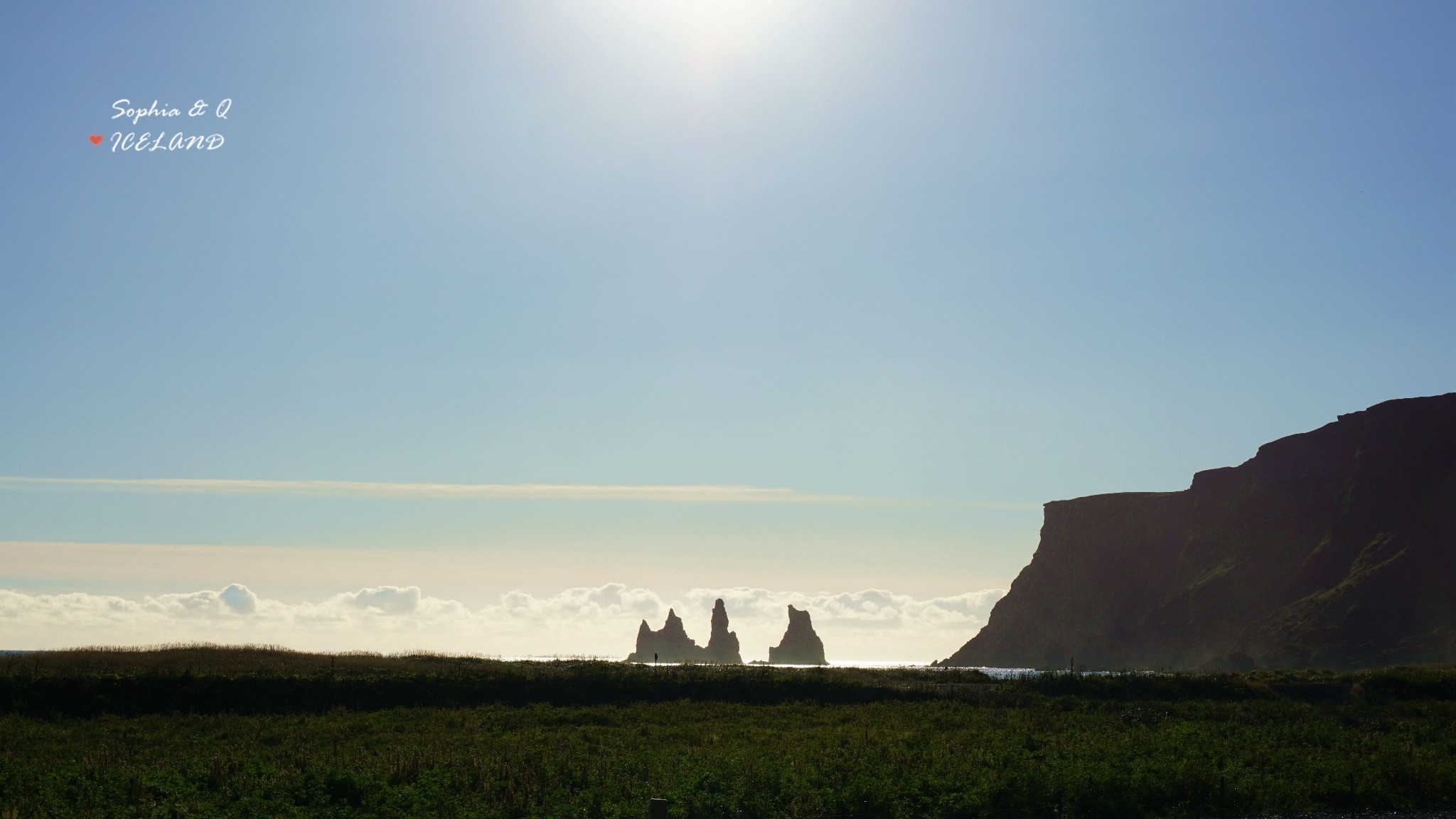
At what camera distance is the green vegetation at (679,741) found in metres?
22.2

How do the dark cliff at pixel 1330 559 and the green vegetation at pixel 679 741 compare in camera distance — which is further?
the dark cliff at pixel 1330 559

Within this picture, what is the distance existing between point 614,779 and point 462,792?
12.4 feet

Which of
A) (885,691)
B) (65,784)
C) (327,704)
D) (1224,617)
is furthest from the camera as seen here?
(1224,617)

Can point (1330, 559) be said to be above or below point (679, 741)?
above

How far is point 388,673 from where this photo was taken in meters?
48.5

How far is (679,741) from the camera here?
109ft

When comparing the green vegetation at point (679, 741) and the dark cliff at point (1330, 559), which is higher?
the dark cliff at point (1330, 559)

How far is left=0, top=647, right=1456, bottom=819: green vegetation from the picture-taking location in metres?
22.2

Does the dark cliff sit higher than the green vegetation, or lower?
higher

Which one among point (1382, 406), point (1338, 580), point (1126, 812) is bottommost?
point (1126, 812)

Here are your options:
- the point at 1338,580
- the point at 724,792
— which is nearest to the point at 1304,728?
the point at 724,792

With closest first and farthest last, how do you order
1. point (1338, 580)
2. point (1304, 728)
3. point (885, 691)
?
point (1304, 728) → point (885, 691) → point (1338, 580)

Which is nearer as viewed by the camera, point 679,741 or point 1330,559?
point 679,741

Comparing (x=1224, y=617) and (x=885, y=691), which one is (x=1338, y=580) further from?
(x=885, y=691)
